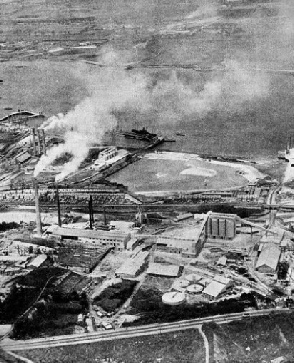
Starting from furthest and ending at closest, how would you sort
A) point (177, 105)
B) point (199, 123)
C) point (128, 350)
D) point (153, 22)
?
1. point (153, 22)
2. point (177, 105)
3. point (199, 123)
4. point (128, 350)

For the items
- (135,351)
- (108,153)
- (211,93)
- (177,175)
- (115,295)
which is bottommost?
(135,351)

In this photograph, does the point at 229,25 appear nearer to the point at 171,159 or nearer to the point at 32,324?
the point at 171,159

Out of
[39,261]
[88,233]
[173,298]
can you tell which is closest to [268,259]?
[173,298]

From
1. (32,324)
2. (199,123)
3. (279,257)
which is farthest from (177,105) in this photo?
(32,324)

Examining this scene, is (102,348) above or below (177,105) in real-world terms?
below

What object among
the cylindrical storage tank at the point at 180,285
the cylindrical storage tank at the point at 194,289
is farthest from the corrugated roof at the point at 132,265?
the cylindrical storage tank at the point at 194,289

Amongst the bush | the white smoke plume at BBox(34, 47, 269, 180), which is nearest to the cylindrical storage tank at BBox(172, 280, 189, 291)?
the bush

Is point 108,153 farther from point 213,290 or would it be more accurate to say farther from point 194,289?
point 213,290

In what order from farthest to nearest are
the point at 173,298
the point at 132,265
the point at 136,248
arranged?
the point at 136,248 < the point at 132,265 < the point at 173,298
